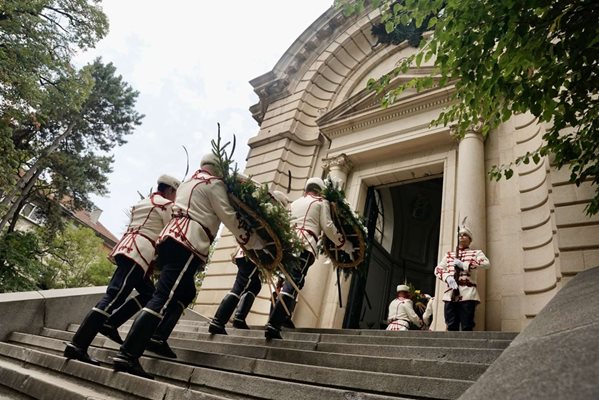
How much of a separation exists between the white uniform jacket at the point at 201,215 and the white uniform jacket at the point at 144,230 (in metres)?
0.48

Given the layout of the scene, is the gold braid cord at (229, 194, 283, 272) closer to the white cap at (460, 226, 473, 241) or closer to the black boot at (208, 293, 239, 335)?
the black boot at (208, 293, 239, 335)

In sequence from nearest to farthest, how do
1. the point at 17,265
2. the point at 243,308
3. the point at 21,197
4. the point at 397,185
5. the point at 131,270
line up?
the point at 131,270
the point at 243,308
the point at 397,185
the point at 17,265
the point at 21,197

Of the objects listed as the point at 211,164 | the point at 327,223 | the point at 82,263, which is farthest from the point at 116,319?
the point at 82,263

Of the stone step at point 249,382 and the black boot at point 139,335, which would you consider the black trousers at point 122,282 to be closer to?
the stone step at point 249,382

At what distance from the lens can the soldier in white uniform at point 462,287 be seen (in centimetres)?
620

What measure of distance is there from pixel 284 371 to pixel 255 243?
4.50 feet

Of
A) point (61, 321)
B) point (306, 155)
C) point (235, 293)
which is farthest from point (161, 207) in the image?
point (306, 155)

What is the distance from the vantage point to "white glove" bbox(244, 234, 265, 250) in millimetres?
4176

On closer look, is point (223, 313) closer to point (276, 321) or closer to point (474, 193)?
point (276, 321)

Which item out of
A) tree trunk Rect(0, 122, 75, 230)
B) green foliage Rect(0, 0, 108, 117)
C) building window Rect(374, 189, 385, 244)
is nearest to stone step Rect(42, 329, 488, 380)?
building window Rect(374, 189, 385, 244)

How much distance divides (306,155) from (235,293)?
8.00 m

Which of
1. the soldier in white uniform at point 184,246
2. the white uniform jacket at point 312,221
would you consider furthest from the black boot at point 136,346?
the white uniform jacket at point 312,221

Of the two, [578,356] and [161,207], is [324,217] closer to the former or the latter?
[161,207]

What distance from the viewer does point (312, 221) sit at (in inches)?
204
